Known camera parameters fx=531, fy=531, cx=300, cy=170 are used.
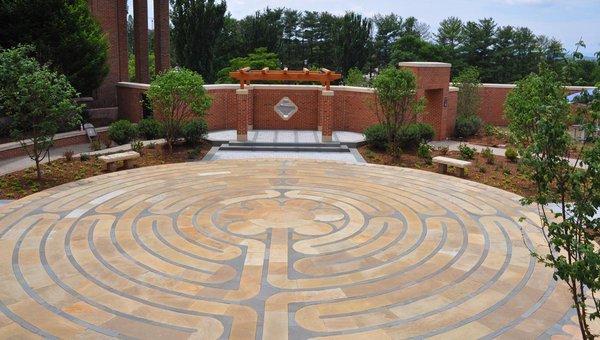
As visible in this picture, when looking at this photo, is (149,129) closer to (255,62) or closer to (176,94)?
(176,94)

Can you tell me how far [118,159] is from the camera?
16.6 m

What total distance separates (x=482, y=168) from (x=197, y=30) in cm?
2812

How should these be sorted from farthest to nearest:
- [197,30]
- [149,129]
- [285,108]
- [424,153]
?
[197,30] → [285,108] → [149,129] → [424,153]

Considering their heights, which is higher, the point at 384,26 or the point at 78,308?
the point at 384,26

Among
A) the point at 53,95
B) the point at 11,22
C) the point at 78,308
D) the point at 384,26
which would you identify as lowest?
the point at 78,308

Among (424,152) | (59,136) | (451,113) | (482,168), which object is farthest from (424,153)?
(59,136)

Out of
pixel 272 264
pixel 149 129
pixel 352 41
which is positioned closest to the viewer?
pixel 272 264

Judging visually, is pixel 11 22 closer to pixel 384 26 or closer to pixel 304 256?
pixel 304 256

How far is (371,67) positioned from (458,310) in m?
55.0

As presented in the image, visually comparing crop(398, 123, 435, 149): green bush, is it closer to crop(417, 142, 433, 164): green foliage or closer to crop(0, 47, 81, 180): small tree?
crop(417, 142, 433, 164): green foliage

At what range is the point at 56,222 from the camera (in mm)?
11500

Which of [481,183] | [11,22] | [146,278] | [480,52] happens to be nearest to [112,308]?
[146,278]

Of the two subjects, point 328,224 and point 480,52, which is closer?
point 328,224

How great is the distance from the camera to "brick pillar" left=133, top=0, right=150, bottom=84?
31562 mm
